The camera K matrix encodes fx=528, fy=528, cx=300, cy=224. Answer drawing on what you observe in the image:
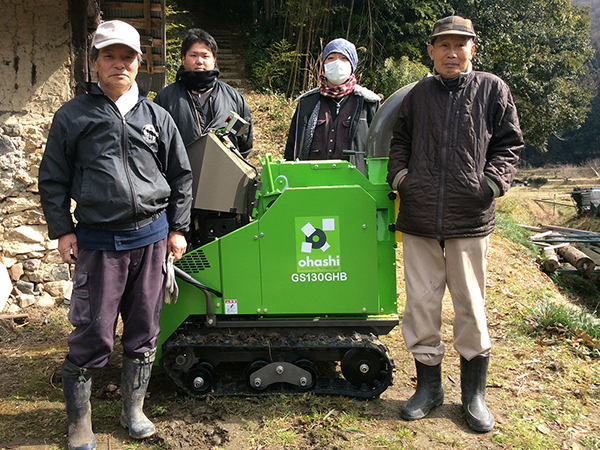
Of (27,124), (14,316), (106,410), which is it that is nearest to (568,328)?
(106,410)

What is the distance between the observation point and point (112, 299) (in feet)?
9.71

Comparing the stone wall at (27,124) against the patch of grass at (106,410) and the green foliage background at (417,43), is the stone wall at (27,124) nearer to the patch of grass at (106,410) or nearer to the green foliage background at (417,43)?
the patch of grass at (106,410)

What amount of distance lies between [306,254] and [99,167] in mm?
1369

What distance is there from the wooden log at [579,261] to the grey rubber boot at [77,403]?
1105 centimetres

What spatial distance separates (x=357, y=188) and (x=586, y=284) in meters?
9.87

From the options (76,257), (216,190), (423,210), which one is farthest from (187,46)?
(423,210)

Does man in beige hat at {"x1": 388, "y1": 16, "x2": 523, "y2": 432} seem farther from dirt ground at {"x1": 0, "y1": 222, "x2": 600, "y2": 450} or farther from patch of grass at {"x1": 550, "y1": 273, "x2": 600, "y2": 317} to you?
patch of grass at {"x1": 550, "y1": 273, "x2": 600, "y2": 317}

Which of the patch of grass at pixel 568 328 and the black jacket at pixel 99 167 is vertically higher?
the black jacket at pixel 99 167

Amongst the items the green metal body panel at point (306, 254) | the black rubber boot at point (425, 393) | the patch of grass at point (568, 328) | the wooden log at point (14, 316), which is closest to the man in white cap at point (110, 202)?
the green metal body panel at point (306, 254)

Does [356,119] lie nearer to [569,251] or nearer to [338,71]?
[338,71]

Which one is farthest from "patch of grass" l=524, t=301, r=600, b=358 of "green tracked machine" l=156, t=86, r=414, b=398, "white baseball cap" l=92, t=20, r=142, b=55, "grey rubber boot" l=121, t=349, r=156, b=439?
"white baseball cap" l=92, t=20, r=142, b=55

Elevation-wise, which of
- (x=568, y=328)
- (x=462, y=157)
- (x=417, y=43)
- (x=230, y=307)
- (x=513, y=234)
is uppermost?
(x=417, y=43)

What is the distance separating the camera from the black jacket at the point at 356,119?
4145mm

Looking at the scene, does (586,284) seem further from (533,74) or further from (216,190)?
(533,74)
